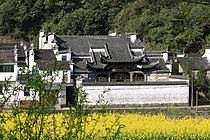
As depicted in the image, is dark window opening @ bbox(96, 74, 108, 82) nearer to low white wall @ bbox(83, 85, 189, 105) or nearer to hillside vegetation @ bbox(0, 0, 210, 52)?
low white wall @ bbox(83, 85, 189, 105)

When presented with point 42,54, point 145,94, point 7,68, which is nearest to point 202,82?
point 145,94

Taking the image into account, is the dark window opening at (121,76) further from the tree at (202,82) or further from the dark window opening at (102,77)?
the tree at (202,82)

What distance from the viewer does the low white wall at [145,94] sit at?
2255 centimetres

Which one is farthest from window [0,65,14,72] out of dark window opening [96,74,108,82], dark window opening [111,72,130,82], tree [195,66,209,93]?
tree [195,66,209,93]

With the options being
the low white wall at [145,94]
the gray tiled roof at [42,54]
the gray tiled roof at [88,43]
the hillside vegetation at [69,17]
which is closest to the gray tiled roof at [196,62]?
the gray tiled roof at [88,43]

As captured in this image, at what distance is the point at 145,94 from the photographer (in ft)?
75.7

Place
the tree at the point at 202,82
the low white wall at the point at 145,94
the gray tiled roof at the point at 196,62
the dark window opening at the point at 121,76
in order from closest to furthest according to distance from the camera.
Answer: the low white wall at the point at 145,94 → the tree at the point at 202,82 → the dark window opening at the point at 121,76 → the gray tiled roof at the point at 196,62

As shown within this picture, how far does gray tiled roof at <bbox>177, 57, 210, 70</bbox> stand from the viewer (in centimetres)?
2861

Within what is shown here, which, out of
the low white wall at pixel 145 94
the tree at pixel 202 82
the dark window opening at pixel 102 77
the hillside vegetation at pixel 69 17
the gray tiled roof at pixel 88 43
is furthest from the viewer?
the hillside vegetation at pixel 69 17

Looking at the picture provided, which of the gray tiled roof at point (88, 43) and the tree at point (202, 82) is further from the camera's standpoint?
the gray tiled roof at point (88, 43)

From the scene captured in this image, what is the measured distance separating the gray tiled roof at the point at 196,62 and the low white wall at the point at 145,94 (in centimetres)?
554

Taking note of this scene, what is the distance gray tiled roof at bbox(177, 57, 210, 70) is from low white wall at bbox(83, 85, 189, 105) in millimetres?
5539

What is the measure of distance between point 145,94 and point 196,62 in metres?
7.44

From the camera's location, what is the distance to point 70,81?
23.1m
